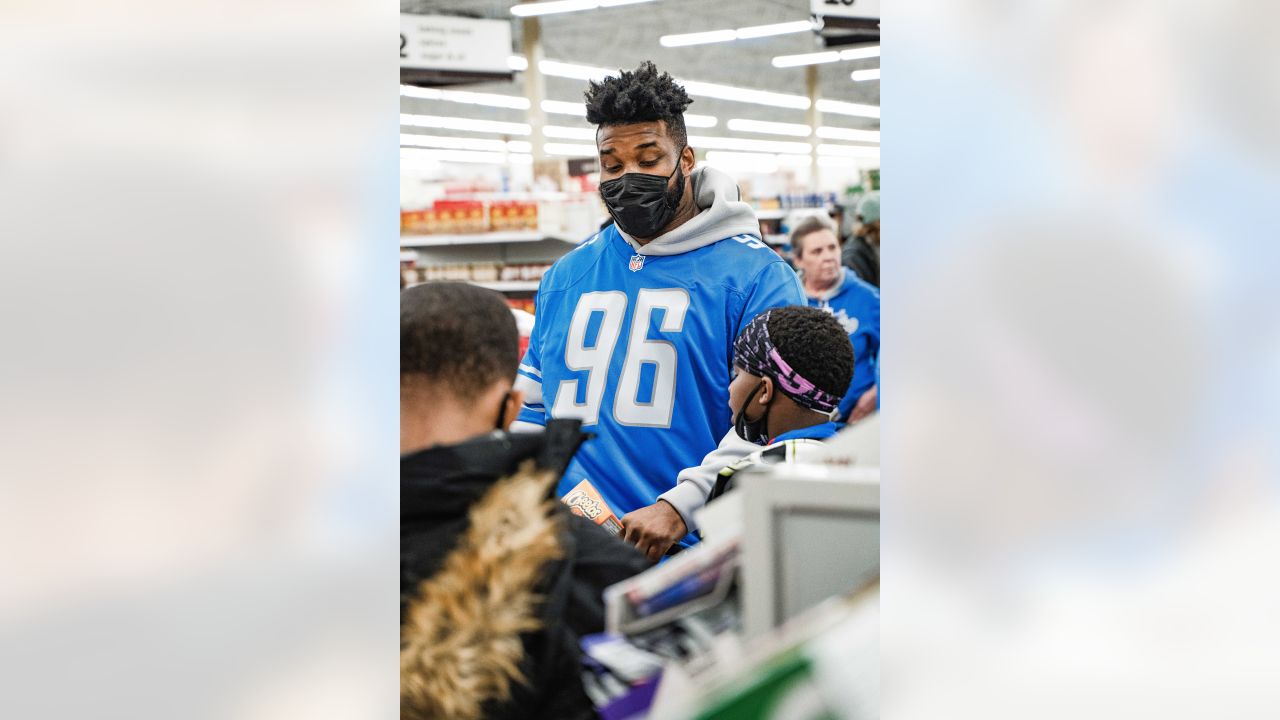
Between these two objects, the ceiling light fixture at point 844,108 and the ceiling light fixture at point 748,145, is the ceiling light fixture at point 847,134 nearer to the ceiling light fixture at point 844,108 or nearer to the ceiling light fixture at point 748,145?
the ceiling light fixture at point 748,145

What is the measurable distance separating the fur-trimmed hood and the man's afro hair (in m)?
0.89

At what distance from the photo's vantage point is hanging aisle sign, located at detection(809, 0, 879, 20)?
522cm

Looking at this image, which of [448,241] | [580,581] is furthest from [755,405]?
[448,241]

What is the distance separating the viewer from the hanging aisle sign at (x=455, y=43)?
710cm

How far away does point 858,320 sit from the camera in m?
3.75

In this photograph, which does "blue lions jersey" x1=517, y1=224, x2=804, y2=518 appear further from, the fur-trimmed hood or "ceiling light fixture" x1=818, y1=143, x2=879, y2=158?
"ceiling light fixture" x1=818, y1=143, x2=879, y2=158

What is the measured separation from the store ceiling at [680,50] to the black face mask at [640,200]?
681 cm

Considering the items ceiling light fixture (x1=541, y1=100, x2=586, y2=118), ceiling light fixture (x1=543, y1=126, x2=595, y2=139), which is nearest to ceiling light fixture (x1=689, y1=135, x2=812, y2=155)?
ceiling light fixture (x1=543, y1=126, x2=595, y2=139)

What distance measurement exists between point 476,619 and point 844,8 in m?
4.83
